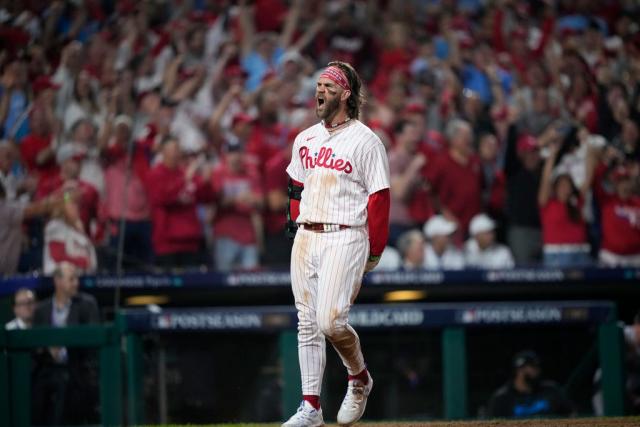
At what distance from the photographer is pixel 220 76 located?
993cm

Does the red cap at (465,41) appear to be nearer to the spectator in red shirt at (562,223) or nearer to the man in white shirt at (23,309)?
the spectator in red shirt at (562,223)

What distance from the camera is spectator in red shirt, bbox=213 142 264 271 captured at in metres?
8.91

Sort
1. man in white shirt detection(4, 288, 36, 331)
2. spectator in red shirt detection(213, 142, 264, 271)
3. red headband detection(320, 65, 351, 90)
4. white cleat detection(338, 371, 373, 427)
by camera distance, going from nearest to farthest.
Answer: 1. red headband detection(320, 65, 351, 90)
2. white cleat detection(338, 371, 373, 427)
3. man in white shirt detection(4, 288, 36, 331)
4. spectator in red shirt detection(213, 142, 264, 271)

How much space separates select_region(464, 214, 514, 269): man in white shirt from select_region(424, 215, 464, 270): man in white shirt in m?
0.10

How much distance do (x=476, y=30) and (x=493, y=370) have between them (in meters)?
4.66

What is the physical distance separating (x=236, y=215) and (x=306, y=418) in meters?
4.45

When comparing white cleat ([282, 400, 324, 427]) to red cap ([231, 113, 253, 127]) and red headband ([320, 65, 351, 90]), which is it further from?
red cap ([231, 113, 253, 127])

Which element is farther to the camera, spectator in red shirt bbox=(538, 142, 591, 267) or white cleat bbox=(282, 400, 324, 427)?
spectator in red shirt bbox=(538, 142, 591, 267)

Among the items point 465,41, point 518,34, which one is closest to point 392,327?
point 465,41

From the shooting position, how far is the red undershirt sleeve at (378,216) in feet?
14.9

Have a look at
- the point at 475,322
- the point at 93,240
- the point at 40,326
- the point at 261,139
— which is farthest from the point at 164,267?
the point at 475,322

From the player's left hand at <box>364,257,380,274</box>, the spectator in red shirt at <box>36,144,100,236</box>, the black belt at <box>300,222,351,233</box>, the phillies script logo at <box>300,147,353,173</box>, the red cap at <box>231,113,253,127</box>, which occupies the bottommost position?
the player's left hand at <box>364,257,380,274</box>

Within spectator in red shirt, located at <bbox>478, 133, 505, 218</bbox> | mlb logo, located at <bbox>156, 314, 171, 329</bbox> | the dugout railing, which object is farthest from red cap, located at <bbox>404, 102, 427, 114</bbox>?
mlb logo, located at <bbox>156, 314, 171, 329</bbox>

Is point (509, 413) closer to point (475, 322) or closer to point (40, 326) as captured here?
point (475, 322)
